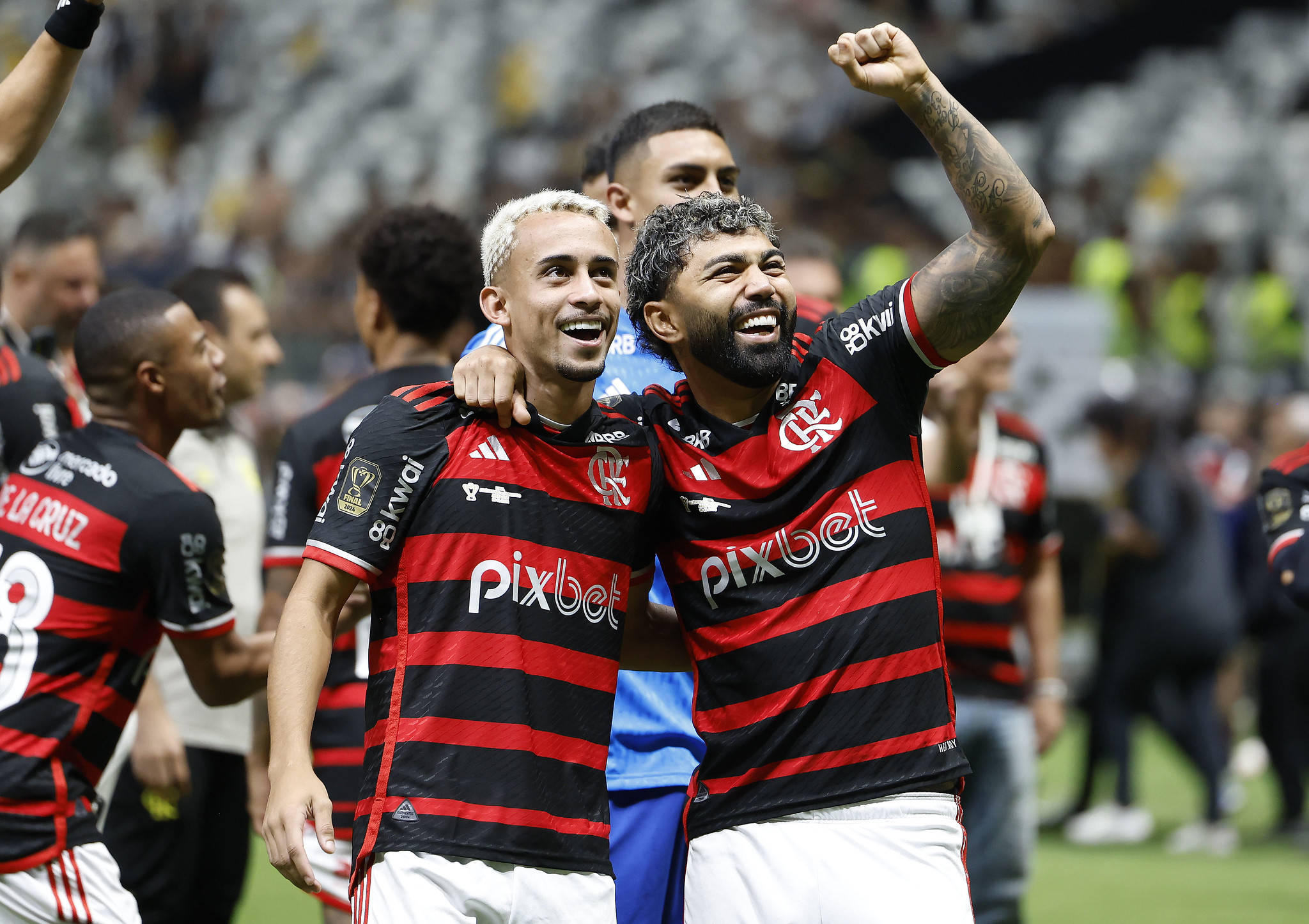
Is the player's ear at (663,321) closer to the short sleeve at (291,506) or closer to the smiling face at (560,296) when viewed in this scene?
the smiling face at (560,296)

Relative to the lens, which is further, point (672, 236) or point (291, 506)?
point (291, 506)

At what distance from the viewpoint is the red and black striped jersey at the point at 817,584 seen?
2824mm

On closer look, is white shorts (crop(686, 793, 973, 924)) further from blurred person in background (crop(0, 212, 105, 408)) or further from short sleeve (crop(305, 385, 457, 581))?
blurred person in background (crop(0, 212, 105, 408))

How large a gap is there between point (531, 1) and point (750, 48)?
4643 mm

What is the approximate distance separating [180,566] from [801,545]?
5.26ft

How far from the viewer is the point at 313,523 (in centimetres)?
420

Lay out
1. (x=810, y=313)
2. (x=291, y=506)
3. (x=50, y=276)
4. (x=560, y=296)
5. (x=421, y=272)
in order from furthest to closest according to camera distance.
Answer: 1. (x=50, y=276)
2. (x=421, y=272)
3. (x=291, y=506)
4. (x=810, y=313)
5. (x=560, y=296)

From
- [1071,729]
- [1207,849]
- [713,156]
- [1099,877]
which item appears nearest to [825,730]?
[713,156]

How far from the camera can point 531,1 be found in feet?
79.5

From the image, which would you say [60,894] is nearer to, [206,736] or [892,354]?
[206,736]

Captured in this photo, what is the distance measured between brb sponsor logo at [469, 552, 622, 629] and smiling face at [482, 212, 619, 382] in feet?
1.40

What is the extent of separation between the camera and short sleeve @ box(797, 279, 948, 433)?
9.84 ft

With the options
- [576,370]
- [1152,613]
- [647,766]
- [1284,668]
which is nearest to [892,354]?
[576,370]

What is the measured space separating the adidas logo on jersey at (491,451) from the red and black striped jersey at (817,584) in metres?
0.39
